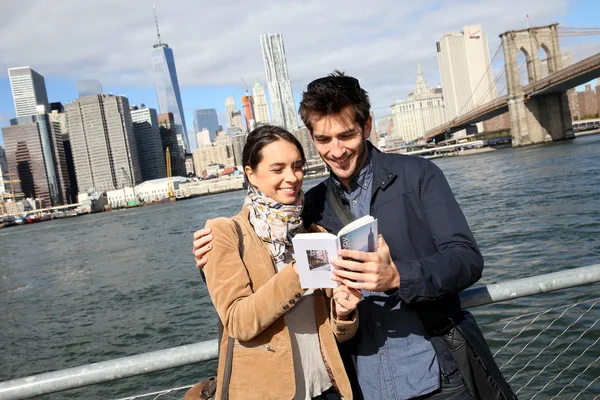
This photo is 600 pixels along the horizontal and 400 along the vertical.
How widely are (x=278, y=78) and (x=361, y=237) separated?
174 metres

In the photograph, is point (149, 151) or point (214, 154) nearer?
point (149, 151)

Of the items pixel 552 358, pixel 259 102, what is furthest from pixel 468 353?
pixel 259 102

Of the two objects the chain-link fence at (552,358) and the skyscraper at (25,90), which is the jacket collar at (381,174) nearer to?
the chain-link fence at (552,358)

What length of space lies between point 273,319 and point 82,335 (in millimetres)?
9515

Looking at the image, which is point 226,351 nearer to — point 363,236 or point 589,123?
point 363,236

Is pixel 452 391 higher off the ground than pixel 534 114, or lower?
lower

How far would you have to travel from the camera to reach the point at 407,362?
59.1 inches

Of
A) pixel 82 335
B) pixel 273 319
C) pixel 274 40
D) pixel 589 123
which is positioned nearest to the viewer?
pixel 273 319

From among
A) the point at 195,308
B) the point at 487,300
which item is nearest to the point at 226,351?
the point at 487,300

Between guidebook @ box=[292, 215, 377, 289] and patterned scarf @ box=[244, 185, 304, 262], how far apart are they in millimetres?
257

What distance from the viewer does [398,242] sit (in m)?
1.52

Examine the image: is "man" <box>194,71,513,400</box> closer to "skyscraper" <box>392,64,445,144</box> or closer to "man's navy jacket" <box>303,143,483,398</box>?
"man's navy jacket" <box>303,143,483,398</box>

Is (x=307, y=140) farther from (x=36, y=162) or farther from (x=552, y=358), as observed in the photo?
(x=36, y=162)

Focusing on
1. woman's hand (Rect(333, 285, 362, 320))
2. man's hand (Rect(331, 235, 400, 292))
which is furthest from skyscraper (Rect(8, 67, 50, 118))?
man's hand (Rect(331, 235, 400, 292))
